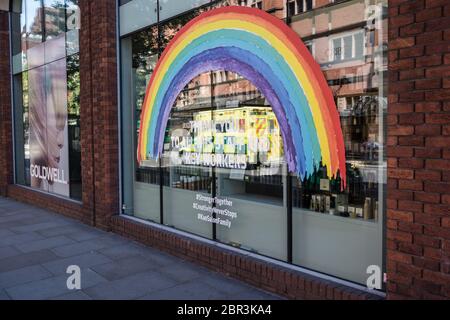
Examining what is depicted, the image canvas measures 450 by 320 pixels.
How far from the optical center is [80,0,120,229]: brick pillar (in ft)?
23.3

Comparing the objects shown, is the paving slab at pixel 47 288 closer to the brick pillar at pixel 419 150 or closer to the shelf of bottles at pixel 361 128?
the shelf of bottles at pixel 361 128

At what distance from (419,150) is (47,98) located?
835 cm

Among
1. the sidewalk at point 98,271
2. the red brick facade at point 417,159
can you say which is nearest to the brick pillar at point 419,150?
the red brick facade at point 417,159

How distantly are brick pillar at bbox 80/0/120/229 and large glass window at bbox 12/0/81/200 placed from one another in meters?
A: 0.80

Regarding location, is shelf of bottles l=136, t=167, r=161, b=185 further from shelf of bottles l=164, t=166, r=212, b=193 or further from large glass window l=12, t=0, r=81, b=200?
large glass window l=12, t=0, r=81, b=200

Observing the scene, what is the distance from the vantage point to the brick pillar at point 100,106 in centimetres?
710

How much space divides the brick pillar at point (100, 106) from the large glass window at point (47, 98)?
80cm

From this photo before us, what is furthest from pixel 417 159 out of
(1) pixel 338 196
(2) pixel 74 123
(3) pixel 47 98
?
(3) pixel 47 98

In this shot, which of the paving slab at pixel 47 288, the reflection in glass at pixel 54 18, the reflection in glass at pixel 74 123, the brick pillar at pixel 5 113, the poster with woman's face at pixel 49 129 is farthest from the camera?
the brick pillar at pixel 5 113

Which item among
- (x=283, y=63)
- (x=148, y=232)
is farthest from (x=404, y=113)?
(x=148, y=232)

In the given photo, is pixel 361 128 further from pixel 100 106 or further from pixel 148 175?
pixel 100 106

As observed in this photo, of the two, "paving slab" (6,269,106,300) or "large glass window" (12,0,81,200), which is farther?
"large glass window" (12,0,81,200)

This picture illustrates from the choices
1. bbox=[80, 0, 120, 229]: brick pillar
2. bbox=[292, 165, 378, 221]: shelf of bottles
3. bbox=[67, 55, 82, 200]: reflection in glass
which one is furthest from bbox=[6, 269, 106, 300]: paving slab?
bbox=[67, 55, 82, 200]: reflection in glass

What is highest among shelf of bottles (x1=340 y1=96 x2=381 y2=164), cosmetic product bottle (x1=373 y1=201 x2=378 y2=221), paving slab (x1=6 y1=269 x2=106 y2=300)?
shelf of bottles (x1=340 y1=96 x2=381 y2=164)
